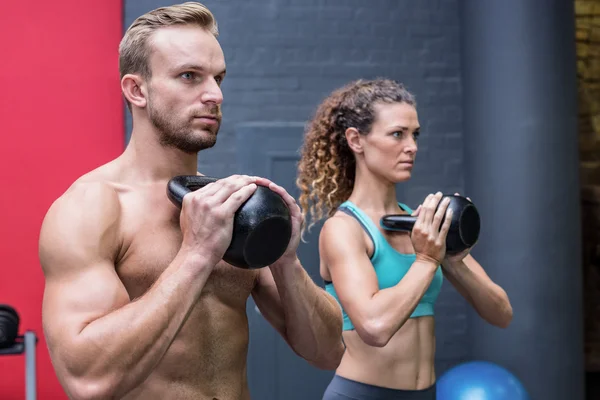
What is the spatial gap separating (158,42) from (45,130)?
2248 millimetres

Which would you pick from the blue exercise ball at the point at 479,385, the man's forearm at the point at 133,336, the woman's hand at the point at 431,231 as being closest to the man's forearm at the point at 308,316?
the man's forearm at the point at 133,336

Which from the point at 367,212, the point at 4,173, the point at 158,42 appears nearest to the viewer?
the point at 158,42

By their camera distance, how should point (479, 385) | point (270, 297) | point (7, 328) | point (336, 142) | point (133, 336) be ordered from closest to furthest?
point (133, 336) → point (270, 297) → point (336, 142) → point (7, 328) → point (479, 385)

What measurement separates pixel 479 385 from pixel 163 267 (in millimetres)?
1788

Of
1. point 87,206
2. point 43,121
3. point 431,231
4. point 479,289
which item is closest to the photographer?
point 87,206

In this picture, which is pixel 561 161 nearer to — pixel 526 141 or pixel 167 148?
pixel 526 141

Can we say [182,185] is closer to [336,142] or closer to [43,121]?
[336,142]

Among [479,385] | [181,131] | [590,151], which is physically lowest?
[479,385]

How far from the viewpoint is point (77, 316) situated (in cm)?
127

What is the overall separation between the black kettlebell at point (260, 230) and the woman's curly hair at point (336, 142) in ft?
3.74

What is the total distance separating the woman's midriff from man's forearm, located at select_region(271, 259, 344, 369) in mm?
603

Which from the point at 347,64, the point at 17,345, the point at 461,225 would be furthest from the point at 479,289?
the point at 347,64

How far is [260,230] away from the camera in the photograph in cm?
128

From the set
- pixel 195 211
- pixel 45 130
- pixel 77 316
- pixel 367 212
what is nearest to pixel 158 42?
pixel 195 211
